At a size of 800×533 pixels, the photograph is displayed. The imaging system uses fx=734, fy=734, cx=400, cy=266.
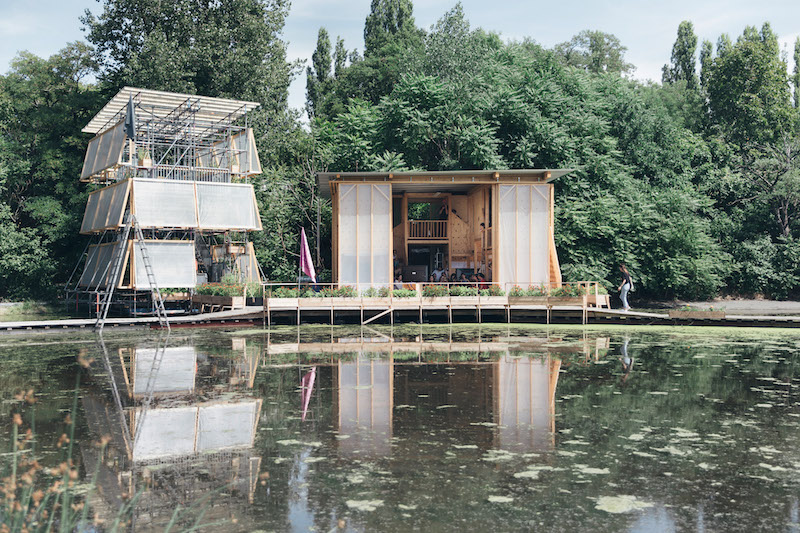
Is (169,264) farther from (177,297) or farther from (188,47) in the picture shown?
(188,47)

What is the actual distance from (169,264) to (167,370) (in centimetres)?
1796

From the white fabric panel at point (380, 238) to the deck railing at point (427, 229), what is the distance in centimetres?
504

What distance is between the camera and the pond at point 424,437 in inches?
245

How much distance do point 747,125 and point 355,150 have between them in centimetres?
2735

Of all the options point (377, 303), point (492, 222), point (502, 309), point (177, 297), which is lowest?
point (502, 309)

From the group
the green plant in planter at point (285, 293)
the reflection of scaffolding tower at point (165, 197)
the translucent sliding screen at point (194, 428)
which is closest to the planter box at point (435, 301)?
the green plant in planter at point (285, 293)

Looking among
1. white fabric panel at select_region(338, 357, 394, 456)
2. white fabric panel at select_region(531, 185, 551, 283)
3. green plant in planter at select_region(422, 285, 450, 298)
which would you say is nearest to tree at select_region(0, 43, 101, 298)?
green plant in planter at select_region(422, 285, 450, 298)

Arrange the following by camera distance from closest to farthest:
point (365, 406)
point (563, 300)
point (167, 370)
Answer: point (365, 406)
point (167, 370)
point (563, 300)

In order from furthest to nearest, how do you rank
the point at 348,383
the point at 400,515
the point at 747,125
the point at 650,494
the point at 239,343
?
the point at 747,125
the point at 239,343
the point at 348,383
the point at 650,494
the point at 400,515

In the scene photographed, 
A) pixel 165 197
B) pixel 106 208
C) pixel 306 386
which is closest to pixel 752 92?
pixel 165 197

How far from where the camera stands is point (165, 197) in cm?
3225

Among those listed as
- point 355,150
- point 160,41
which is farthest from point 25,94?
point 355,150

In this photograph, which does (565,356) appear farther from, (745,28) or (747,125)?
(745,28)

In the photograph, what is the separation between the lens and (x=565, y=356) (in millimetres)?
16375
